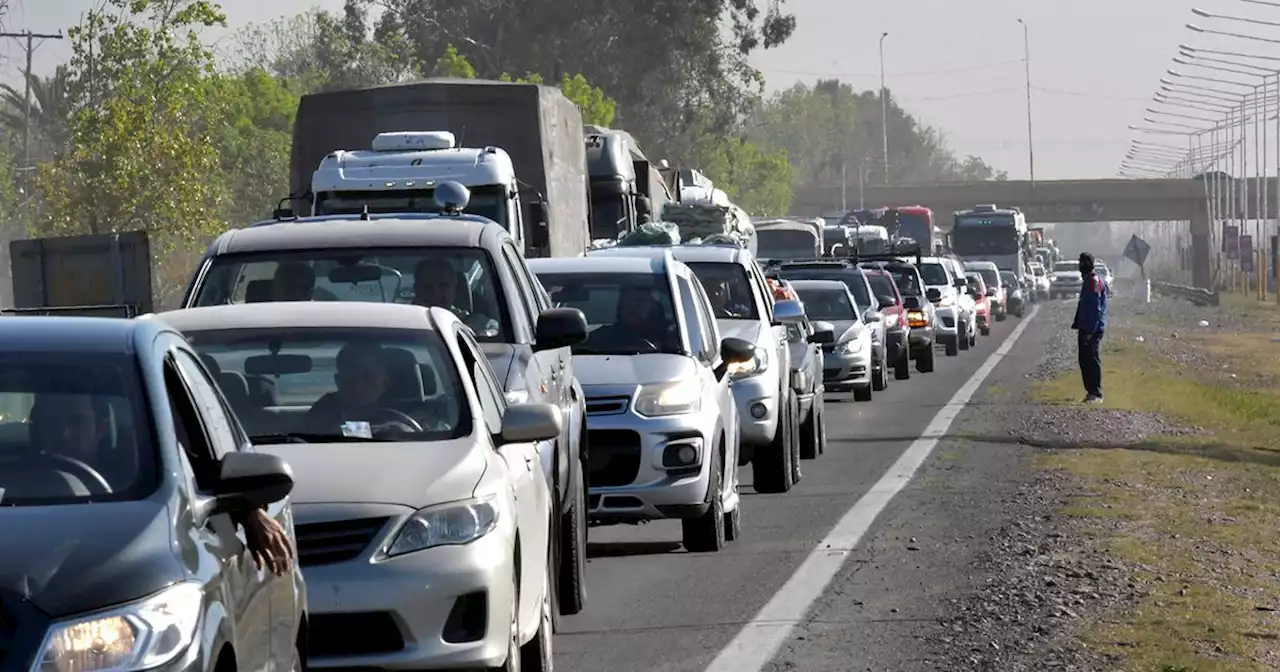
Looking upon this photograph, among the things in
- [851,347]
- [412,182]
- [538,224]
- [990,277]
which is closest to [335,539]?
[412,182]

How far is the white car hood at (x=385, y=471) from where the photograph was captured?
27.1 ft

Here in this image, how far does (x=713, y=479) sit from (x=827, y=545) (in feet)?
2.59

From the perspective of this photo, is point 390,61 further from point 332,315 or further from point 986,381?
point 332,315

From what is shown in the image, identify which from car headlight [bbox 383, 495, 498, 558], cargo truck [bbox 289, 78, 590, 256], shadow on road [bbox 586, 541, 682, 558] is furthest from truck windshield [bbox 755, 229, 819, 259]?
car headlight [bbox 383, 495, 498, 558]

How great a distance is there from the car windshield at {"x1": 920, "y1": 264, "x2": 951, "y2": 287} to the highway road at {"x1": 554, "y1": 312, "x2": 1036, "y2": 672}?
84.4 ft

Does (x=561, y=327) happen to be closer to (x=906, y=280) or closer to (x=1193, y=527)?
(x=1193, y=527)

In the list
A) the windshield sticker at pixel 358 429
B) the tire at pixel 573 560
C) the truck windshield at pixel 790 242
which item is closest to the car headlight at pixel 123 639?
the windshield sticker at pixel 358 429

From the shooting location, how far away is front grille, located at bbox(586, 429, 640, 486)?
45.8 ft

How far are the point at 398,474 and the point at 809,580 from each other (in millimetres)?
4686

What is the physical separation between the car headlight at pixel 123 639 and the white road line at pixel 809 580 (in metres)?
4.77

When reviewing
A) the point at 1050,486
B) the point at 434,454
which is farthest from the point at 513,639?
the point at 1050,486

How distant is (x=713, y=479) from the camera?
14148 mm

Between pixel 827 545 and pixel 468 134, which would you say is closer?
pixel 827 545

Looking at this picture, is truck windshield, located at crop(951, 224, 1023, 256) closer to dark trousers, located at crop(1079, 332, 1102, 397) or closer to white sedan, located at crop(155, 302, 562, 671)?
dark trousers, located at crop(1079, 332, 1102, 397)
